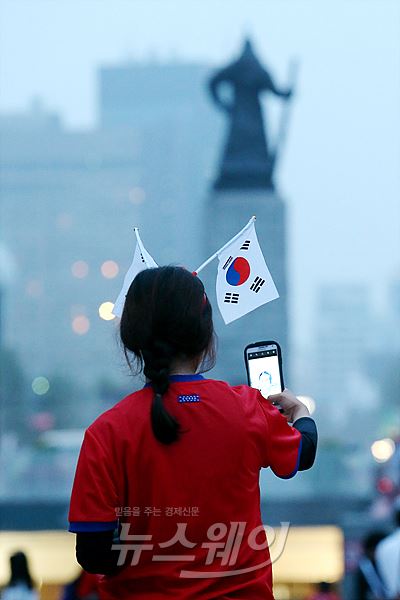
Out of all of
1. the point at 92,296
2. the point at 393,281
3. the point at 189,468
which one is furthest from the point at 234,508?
the point at 393,281

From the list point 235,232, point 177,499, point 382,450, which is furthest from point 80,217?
point 177,499

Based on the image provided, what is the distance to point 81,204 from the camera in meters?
85.9

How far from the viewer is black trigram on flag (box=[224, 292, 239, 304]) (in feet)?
8.55

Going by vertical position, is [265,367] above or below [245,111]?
below

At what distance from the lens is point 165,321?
2.19 m

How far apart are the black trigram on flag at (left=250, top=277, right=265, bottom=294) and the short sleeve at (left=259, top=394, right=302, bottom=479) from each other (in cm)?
Answer: 42

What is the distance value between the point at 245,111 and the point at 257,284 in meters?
15.6

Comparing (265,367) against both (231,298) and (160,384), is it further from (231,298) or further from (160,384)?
(160,384)

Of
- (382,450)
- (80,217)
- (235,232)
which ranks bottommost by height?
(382,450)

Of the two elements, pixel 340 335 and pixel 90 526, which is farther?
pixel 340 335

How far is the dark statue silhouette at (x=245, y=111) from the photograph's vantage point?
57.6 ft

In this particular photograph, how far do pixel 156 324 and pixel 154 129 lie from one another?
293ft

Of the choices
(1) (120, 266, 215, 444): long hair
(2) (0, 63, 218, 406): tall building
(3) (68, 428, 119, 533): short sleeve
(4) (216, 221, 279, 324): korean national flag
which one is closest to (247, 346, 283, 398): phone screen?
(4) (216, 221, 279, 324): korean national flag

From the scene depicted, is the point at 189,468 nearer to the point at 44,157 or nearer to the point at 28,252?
the point at 28,252
